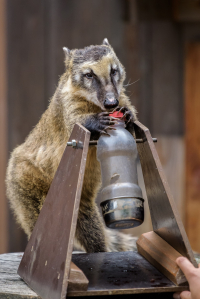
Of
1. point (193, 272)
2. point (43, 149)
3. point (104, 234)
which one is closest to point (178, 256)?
point (193, 272)

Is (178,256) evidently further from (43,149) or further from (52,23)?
(52,23)

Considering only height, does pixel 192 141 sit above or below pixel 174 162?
above

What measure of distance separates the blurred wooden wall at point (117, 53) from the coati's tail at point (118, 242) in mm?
1716

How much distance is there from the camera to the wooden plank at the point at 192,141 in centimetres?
682

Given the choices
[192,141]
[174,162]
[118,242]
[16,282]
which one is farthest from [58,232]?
[192,141]

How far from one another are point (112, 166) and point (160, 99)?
387 centimetres

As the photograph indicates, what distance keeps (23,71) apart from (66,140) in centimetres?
234

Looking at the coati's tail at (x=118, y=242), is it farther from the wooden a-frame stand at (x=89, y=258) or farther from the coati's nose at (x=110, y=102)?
the coati's nose at (x=110, y=102)

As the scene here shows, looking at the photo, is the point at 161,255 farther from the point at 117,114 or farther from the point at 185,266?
the point at 117,114

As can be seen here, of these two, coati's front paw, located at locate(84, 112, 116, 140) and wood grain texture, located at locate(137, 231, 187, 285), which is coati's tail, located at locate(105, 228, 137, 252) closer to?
wood grain texture, located at locate(137, 231, 187, 285)

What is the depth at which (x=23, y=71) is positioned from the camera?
231 inches

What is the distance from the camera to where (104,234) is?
4.07 meters

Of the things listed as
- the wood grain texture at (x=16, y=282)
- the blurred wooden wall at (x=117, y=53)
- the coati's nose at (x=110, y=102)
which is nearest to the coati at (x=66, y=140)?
the coati's nose at (x=110, y=102)

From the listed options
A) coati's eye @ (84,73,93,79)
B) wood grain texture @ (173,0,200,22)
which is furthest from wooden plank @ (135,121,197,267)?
wood grain texture @ (173,0,200,22)
